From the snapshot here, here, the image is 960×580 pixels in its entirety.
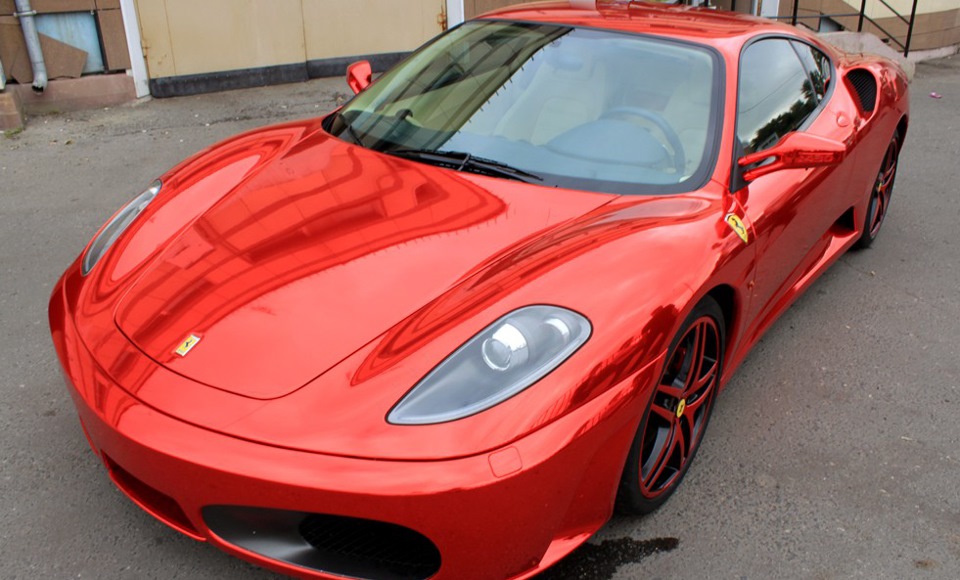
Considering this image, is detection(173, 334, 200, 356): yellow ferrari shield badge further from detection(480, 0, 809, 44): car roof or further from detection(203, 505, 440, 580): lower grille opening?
detection(480, 0, 809, 44): car roof

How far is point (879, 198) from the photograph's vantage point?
4484 millimetres

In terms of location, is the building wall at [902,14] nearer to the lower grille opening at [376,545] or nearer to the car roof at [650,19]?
the car roof at [650,19]

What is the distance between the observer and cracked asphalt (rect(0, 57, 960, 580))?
2.40 meters

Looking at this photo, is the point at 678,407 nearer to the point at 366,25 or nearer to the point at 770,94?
the point at 770,94

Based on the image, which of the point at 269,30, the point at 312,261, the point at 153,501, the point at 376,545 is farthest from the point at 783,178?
the point at 269,30

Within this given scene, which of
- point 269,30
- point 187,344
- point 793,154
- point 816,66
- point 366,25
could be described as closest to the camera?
point 187,344

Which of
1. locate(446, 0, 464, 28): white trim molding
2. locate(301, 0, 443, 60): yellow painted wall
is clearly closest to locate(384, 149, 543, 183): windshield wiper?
locate(301, 0, 443, 60): yellow painted wall

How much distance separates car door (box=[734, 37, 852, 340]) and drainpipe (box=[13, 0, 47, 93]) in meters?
5.44

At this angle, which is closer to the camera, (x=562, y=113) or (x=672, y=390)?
(x=672, y=390)

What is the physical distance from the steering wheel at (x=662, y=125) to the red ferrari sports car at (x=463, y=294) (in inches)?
0.4

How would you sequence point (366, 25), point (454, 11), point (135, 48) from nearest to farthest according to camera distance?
point (135, 48) → point (366, 25) → point (454, 11)

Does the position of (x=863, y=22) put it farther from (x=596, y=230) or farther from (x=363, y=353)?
(x=363, y=353)

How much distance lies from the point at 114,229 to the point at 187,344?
2.99ft

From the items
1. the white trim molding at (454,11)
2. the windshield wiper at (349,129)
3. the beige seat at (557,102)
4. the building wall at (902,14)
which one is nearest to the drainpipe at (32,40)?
the white trim molding at (454,11)
